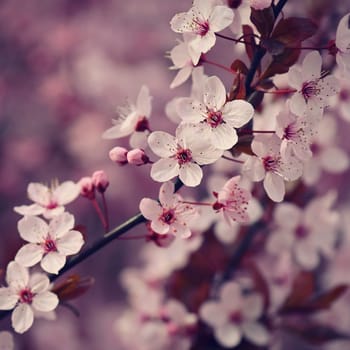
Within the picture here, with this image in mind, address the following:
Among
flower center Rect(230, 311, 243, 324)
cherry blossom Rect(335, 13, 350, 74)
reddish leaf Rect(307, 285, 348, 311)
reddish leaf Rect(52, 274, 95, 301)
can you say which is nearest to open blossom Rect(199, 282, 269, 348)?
flower center Rect(230, 311, 243, 324)

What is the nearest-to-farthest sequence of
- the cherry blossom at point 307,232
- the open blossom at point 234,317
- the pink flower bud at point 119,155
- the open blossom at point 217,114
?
1. the open blossom at point 217,114
2. the pink flower bud at point 119,155
3. the open blossom at point 234,317
4. the cherry blossom at point 307,232

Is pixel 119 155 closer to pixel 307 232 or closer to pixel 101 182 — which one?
pixel 101 182

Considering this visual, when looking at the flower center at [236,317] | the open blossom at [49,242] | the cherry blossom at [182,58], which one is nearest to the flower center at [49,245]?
the open blossom at [49,242]

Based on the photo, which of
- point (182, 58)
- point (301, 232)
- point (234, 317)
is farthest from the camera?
point (301, 232)

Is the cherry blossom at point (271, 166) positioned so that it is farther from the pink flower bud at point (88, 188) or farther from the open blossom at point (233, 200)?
the pink flower bud at point (88, 188)

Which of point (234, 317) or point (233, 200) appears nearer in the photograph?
point (233, 200)

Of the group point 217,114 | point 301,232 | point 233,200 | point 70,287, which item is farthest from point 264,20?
point 301,232
